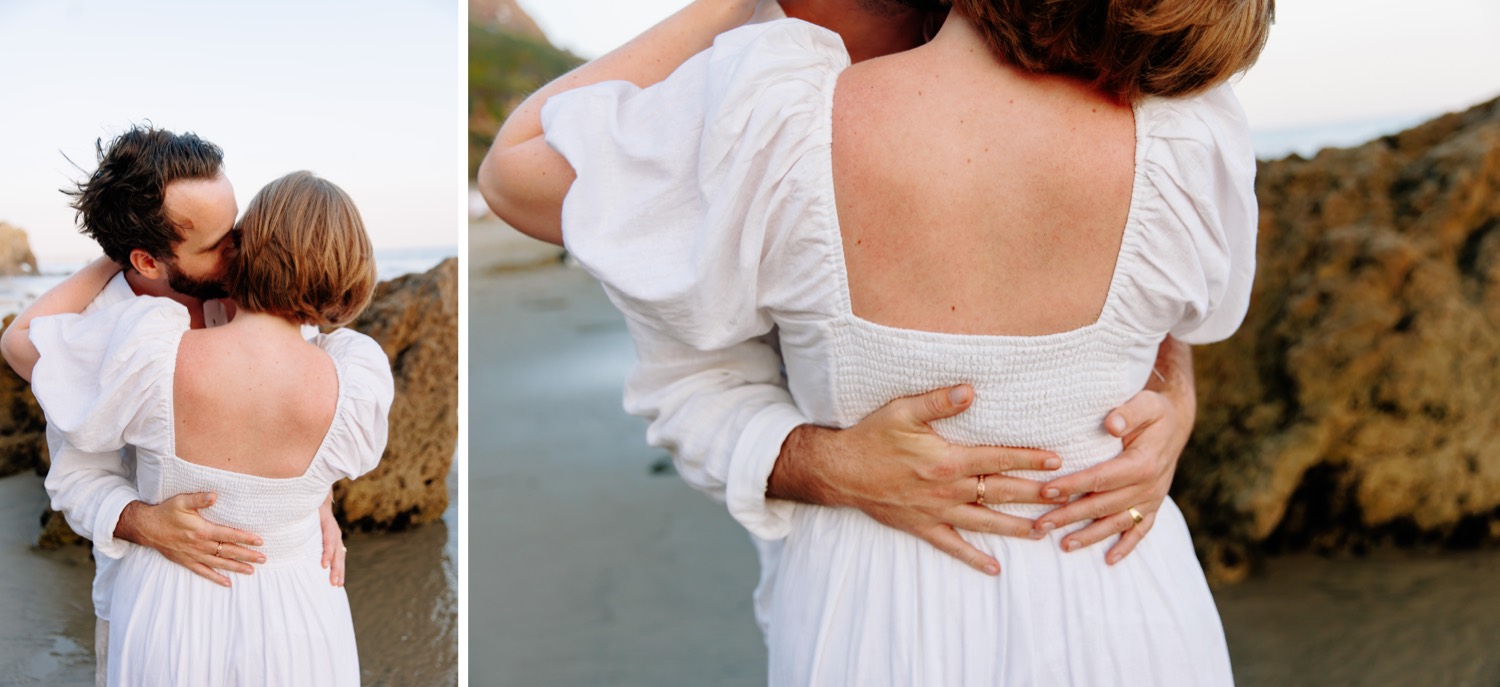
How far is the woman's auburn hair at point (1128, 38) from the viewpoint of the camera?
117 cm

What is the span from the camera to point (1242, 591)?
3.64m

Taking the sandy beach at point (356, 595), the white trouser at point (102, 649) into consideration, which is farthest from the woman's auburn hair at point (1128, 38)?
the white trouser at point (102, 649)

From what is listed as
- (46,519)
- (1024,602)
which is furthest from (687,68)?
(46,519)

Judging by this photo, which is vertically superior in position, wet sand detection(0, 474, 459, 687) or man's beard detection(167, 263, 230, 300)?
man's beard detection(167, 263, 230, 300)

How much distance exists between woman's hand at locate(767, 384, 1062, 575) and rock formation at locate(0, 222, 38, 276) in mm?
1323

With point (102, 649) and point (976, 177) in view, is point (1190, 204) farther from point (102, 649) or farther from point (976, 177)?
point (102, 649)

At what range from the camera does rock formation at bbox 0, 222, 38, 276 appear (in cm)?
189

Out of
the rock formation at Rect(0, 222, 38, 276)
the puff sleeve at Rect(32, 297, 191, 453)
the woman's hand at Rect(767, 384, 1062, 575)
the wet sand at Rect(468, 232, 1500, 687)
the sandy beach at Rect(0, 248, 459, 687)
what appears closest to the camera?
the woman's hand at Rect(767, 384, 1062, 575)

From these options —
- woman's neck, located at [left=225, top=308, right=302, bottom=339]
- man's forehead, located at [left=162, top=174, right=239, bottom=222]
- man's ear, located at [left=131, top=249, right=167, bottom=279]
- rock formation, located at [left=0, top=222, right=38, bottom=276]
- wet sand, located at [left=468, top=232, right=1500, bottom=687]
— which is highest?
man's forehead, located at [left=162, top=174, right=239, bottom=222]

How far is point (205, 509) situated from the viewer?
1.80m

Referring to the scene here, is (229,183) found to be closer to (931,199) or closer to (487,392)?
(931,199)

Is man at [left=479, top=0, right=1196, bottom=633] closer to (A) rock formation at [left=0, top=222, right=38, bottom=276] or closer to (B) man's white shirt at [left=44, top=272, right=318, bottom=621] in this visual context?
(B) man's white shirt at [left=44, top=272, right=318, bottom=621]

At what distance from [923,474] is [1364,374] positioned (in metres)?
2.58

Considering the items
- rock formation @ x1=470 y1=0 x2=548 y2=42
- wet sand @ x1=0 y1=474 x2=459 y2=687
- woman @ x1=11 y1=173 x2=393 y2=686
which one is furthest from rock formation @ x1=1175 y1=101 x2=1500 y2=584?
rock formation @ x1=470 y1=0 x2=548 y2=42
